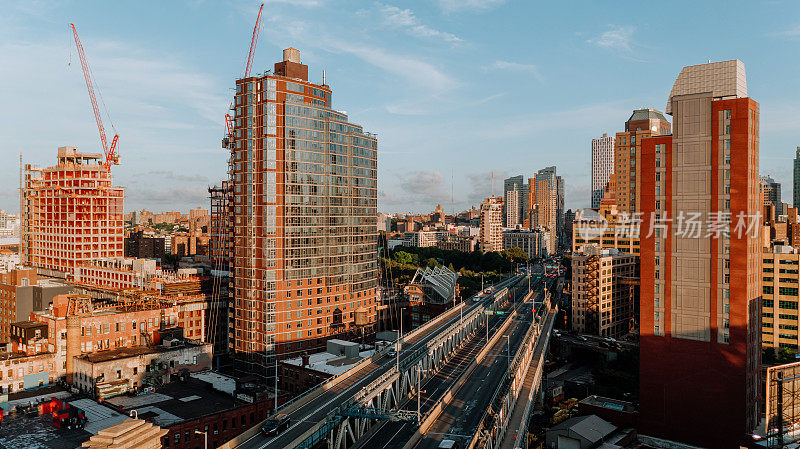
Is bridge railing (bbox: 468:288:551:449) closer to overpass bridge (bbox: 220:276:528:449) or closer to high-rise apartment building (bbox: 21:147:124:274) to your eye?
overpass bridge (bbox: 220:276:528:449)

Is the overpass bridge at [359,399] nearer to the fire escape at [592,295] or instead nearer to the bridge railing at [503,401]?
the bridge railing at [503,401]

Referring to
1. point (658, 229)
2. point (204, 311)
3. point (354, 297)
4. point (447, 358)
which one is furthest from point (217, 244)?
point (658, 229)

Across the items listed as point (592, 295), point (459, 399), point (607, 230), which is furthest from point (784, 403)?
point (607, 230)

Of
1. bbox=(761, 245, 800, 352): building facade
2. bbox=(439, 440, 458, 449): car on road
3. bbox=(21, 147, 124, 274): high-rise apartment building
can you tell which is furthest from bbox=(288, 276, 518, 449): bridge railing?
bbox=(21, 147, 124, 274): high-rise apartment building

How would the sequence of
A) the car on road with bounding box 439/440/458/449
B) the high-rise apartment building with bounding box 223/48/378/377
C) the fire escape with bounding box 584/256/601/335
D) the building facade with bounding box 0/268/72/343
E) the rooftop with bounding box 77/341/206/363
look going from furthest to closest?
1. the fire escape with bounding box 584/256/601/335
2. the building facade with bounding box 0/268/72/343
3. the high-rise apartment building with bounding box 223/48/378/377
4. the rooftop with bounding box 77/341/206/363
5. the car on road with bounding box 439/440/458/449

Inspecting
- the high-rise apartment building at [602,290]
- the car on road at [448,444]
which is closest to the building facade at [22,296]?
the car on road at [448,444]

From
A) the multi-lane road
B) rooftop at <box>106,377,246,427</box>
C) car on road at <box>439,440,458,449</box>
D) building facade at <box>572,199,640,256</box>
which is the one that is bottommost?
the multi-lane road

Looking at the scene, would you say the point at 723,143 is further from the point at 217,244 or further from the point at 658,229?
the point at 217,244
